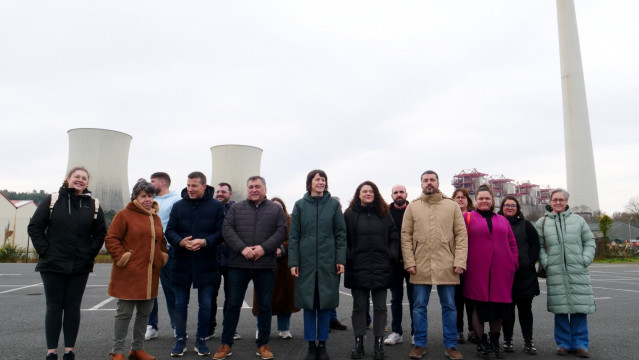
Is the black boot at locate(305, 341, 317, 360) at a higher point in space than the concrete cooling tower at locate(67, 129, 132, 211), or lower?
lower

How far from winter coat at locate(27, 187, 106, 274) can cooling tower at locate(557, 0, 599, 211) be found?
145 feet

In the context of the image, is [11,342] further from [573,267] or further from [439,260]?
[573,267]

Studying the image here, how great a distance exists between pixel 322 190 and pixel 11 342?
360cm

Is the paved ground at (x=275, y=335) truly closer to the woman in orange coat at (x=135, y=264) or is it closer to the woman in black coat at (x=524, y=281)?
the woman in black coat at (x=524, y=281)

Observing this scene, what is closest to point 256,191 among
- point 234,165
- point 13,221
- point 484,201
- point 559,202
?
point 484,201

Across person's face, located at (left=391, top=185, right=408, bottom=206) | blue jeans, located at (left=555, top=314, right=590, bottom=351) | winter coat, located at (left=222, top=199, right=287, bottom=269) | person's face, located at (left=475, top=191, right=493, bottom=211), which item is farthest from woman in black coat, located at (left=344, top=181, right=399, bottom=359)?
blue jeans, located at (left=555, top=314, right=590, bottom=351)

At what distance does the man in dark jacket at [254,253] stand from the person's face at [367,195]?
834mm

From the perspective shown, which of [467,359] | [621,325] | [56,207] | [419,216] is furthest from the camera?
[621,325]

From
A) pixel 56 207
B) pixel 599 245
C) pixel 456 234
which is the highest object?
pixel 56 207

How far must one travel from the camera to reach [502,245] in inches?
157

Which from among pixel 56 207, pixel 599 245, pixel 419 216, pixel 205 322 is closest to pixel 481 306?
pixel 419 216

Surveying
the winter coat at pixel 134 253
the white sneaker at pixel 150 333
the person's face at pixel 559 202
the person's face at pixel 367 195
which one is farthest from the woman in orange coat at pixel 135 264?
the person's face at pixel 559 202

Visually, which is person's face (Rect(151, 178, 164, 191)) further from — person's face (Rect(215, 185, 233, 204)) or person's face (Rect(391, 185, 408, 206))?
person's face (Rect(391, 185, 408, 206))

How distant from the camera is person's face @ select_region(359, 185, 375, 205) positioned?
13.2 ft
